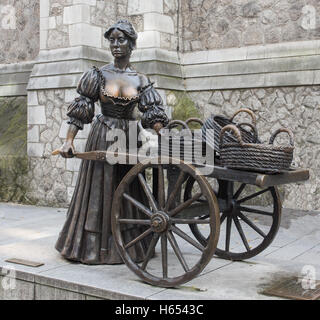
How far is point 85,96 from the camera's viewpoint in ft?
14.0

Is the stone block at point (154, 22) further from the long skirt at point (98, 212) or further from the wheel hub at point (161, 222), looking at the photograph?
the wheel hub at point (161, 222)

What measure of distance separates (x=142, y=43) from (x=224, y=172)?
4.81 metres

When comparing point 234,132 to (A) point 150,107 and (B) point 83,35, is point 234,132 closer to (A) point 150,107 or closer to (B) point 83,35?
(A) point 150,107

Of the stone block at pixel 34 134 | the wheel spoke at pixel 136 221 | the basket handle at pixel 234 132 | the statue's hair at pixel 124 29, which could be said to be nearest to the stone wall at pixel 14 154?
the stone block at pixel 34 134

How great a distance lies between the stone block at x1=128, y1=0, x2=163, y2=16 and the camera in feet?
26.2

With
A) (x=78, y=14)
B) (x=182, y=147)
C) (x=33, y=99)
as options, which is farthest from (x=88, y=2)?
(x=182, y=147)

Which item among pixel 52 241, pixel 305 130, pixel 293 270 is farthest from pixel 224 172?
pixel 305 130

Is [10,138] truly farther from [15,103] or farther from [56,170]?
[56,170]

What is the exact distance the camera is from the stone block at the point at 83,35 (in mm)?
Result: 7641

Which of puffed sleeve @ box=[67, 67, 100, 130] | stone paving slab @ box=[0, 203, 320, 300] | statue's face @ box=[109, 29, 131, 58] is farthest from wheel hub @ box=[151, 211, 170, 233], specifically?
statue's face @ box=[109, 29, 131, 58]

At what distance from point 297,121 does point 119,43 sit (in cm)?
374

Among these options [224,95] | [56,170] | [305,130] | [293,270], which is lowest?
[293,270]

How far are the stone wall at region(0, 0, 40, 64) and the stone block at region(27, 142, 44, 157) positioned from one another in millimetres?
2190

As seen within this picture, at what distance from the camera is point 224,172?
3656 mm
